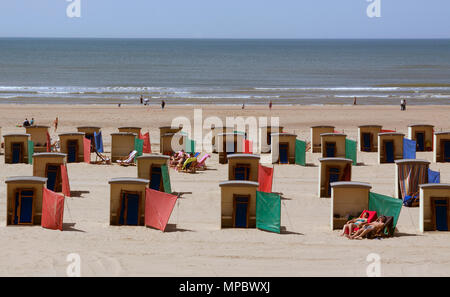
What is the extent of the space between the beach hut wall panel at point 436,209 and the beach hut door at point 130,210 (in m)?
8.07

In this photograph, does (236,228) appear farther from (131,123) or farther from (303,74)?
(303,74)

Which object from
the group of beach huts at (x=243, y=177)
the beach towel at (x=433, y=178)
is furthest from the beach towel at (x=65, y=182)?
the beach towel at (x=433, y=178)

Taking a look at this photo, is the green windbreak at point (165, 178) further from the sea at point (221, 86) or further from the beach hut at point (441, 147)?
the sea at point (221, 86)

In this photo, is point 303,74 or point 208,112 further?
point 303,74

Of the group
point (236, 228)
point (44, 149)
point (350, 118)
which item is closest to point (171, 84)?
point (350, 118)

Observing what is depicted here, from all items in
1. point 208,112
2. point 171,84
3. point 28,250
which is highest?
point 171,84

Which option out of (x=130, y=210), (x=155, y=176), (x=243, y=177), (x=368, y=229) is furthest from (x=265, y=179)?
A: (x=368, y=229)

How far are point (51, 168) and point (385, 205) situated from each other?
11876 millimetres

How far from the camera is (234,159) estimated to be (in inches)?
1009

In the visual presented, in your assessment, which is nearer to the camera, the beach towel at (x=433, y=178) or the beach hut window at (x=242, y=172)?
the beach towel at (x=433, y=178)

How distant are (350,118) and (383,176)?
2318 centimetres

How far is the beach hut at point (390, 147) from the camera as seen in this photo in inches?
1262

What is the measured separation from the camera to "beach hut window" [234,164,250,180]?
2558 cm

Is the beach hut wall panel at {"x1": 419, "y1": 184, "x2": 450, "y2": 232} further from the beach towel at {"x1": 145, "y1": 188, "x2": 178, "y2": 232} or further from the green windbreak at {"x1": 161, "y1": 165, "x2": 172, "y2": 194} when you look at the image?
the green windbreak at {"x1": 161, "y1": 165, "x2": 172, "y2": 194}
